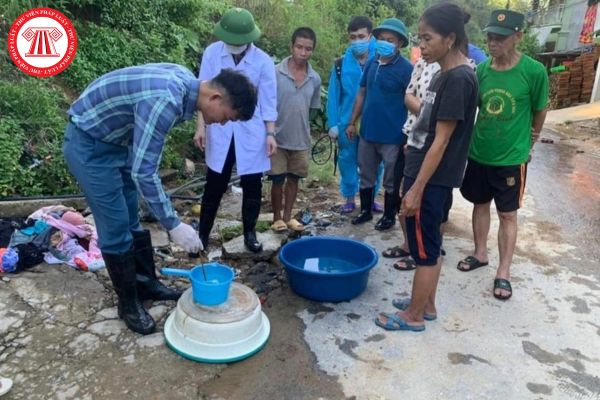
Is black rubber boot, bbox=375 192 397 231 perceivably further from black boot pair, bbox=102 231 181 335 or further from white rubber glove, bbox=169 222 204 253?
white rubber glove, bbox=169 222 204 253

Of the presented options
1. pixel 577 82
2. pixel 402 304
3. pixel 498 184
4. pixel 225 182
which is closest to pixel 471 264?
A: pixel 498 184

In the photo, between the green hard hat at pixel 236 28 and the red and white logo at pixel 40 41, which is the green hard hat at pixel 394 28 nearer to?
the green hard hat at pixel 236 28

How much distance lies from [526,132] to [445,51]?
3.78 feet

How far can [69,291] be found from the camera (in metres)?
3.01

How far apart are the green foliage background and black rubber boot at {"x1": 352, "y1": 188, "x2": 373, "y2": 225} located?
236 cm

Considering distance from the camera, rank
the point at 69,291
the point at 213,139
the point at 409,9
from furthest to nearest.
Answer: the point at 409,9 → the point at 213,139 → the point at 69,291

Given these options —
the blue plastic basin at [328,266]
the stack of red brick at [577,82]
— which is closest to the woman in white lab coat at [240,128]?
the blue plastic basin at [328,266]

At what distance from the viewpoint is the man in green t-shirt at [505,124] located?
2.97 m

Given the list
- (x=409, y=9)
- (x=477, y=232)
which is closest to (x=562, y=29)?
(x=409, y=9)

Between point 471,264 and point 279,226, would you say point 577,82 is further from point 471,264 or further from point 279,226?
point 279,226

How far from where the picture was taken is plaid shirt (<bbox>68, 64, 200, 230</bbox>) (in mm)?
2121

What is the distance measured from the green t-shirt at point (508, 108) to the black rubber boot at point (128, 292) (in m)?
2.31

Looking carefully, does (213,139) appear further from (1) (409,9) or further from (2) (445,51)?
(1) (409,9)

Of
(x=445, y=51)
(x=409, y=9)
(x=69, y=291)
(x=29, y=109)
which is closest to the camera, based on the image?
(x=445, y=51)
